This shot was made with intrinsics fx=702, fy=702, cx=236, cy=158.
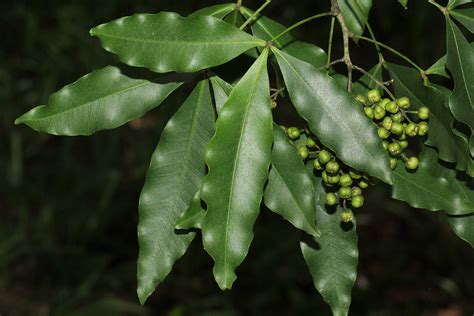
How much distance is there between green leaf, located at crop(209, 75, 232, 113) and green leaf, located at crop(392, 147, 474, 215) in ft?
1.43

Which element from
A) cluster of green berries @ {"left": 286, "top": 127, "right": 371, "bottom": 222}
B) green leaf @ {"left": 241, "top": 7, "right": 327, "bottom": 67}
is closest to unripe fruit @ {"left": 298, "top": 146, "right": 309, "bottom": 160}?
cluster of green berries @ {"left": 286, "top": 127, "right": 371, "bottom": 222}

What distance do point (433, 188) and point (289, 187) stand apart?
14.4 inches

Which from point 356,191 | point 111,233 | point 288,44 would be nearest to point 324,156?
point 356,191

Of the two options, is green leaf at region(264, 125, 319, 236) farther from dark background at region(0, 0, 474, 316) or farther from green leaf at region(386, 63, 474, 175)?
dark background at region(0, 0, 474, 316)

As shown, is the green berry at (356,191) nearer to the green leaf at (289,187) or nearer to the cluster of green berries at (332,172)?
the cluster of green berries at (332,172)

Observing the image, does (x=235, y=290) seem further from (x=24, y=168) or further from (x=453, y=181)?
(x=453, y=181)

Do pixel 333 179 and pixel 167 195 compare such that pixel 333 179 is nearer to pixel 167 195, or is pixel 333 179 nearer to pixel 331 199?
pixel 331 199

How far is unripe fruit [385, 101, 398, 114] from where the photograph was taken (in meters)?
1.49

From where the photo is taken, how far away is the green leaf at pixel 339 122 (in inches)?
54.9

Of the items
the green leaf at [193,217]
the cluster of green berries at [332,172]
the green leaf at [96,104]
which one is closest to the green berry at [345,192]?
the cluster of green berries at [332,172]

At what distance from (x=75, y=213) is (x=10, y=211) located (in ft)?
1.86

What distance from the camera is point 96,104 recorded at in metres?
1.57

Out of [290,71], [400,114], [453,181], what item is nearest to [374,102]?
[400,114]

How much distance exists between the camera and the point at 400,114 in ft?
4.93
